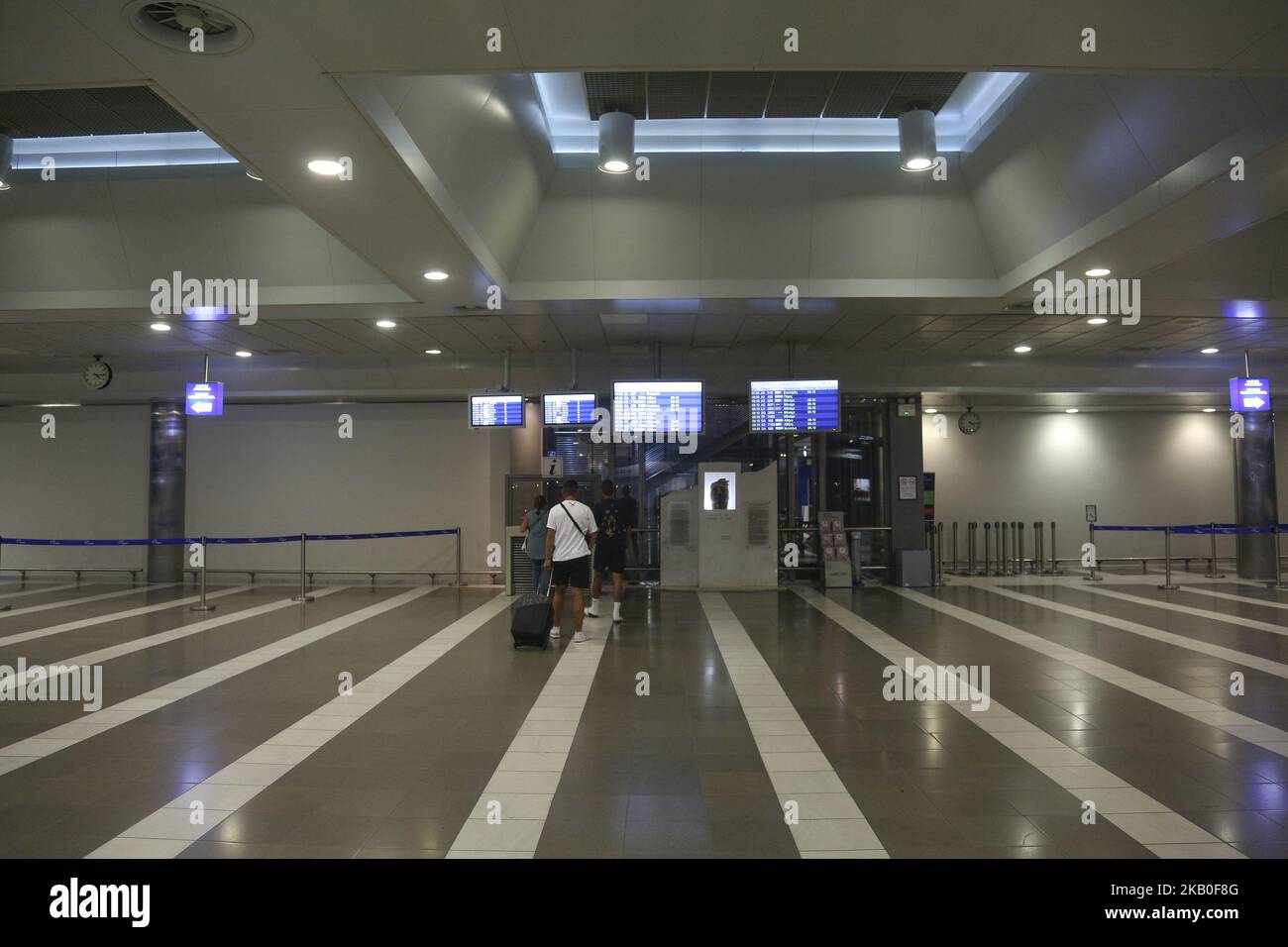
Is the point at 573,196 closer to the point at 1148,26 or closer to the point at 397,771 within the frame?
the point at 1148,26

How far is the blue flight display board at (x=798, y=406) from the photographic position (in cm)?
→ 1127

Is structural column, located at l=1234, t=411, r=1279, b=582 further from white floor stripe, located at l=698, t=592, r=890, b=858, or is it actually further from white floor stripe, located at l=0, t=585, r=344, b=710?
white floor stripe, located at l=0, t=585, r=344, b=710

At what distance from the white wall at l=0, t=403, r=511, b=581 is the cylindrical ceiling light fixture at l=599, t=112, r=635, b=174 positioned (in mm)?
7542

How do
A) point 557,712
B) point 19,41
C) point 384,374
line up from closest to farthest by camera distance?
point 19,41 < point 557,712 < point 384,374

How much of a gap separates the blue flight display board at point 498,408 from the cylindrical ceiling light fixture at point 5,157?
583 centimetres

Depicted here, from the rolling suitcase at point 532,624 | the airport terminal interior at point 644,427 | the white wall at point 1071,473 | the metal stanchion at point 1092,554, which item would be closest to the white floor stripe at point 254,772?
the airport terminal interior at point 644,427

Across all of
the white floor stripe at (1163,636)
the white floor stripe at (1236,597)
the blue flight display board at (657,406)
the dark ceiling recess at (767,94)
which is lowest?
the white floor stripe at (1236,597)

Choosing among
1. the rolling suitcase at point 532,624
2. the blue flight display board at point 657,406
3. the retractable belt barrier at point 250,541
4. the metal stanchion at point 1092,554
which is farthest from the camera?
the metal stanchion at point 1092,554

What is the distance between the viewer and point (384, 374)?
1347 cm

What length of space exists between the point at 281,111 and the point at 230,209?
4.33 metres

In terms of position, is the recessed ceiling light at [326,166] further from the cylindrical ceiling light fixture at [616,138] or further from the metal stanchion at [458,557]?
the metal stanchion at [458,557]

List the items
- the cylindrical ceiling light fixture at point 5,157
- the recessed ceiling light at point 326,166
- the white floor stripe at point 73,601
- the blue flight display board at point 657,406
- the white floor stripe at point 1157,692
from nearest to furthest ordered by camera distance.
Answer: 1. the white floor stripe at point 1157,692
2. the recessed ceiling light at point 326,166
3. the cylindrical ceiling light fixture at point 5,157
4. the white floor stripe at point 73,601
5. the blue flight display board at point 657,406
